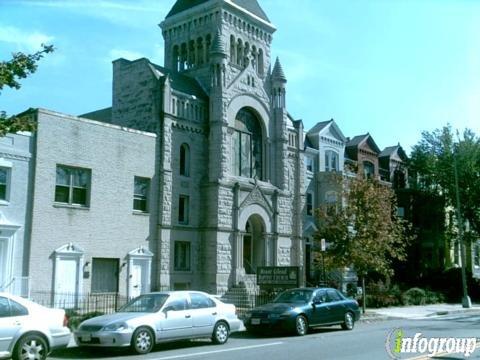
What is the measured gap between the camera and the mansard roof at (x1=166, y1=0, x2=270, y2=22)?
36.8 metres

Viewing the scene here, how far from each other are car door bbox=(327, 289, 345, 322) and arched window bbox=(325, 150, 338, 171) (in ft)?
77.9

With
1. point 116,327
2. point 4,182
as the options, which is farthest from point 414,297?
point 116,327

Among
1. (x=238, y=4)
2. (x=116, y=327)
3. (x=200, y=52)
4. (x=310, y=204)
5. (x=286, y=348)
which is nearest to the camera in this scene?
(x=116, y=327)

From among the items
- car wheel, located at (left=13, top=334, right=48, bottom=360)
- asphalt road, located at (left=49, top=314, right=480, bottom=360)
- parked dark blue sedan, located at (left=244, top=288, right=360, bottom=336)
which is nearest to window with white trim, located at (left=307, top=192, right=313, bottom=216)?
parked dark blue sedan, located at (left=244, top=288, right=360, bottom=336)

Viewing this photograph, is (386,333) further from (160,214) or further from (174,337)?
(160,214)

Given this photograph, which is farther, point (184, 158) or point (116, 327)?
point (184, 158)

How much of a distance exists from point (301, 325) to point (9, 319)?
9.46 m

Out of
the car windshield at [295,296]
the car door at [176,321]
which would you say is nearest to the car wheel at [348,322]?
the car windshield at [295,296]

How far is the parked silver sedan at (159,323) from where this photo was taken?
14.4 m

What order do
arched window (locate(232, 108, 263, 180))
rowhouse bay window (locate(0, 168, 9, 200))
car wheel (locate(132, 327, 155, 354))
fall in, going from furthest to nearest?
arched window (locate(232, 108, 263, 180)) < rowhouse bay window (locate(0, 168, 9, 200)) < car wheel (locate(132, 327, 155, 354))

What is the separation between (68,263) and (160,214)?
5.66 metres

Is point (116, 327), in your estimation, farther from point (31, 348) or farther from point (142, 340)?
point (31, 348)

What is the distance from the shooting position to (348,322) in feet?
68.8

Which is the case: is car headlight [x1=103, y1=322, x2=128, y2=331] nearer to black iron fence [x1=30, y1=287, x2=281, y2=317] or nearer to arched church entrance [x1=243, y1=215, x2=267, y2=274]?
black iron fence [x1=30, y1=287, x2=281, y2=317]
